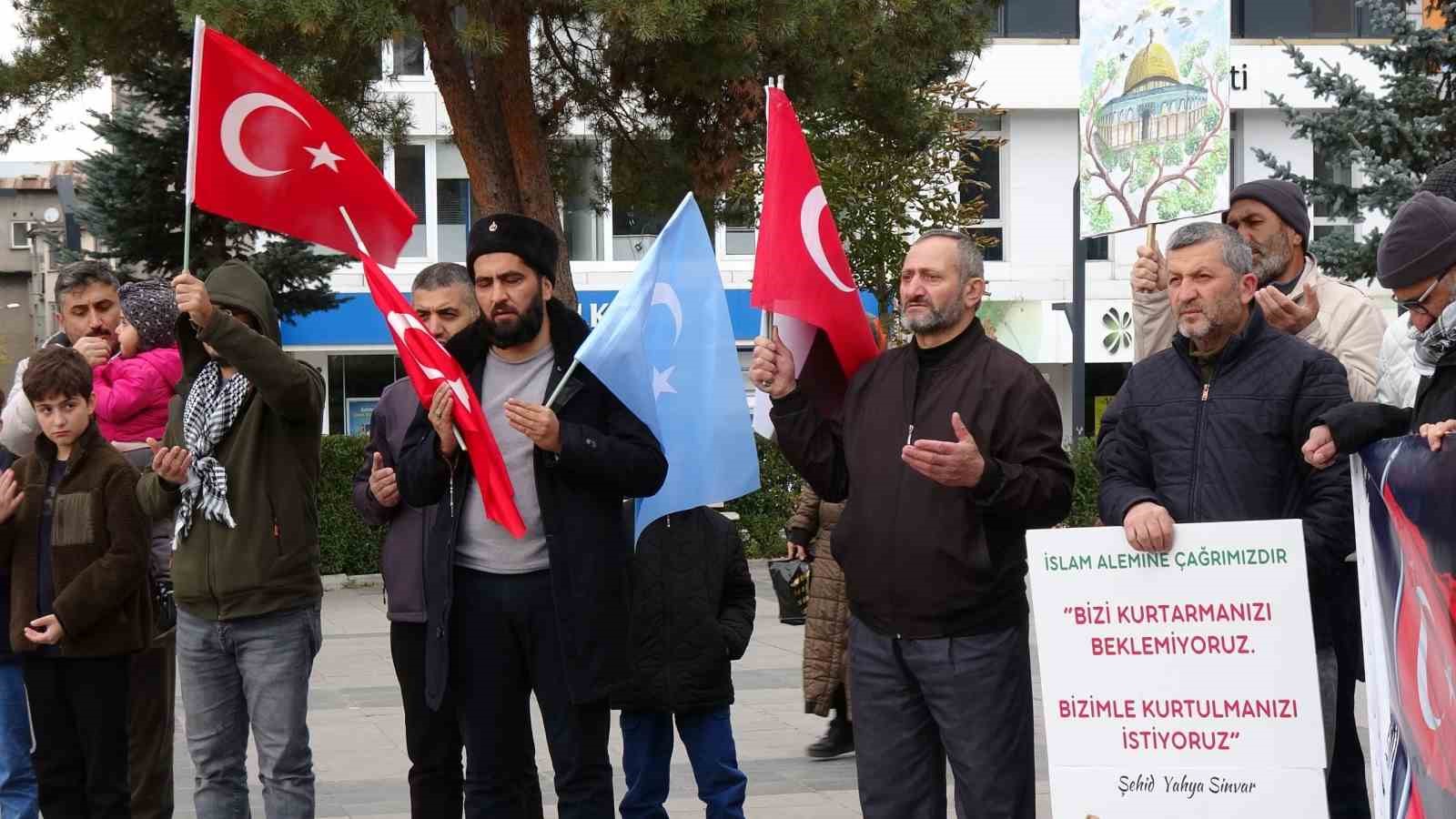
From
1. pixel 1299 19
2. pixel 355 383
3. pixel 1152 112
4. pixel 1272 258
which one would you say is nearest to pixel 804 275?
pixel 1152 112

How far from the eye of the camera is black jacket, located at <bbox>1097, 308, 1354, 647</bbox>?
203 inches

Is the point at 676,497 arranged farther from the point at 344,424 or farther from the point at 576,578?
the point at 344,424

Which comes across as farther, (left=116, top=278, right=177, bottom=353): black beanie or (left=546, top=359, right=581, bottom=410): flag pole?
(left=116, top=278, right=177, bottom=353): black beanie

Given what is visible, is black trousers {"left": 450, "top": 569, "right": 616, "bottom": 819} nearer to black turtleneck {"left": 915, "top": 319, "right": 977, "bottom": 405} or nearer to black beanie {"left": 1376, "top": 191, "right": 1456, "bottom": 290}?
black turtleneck {"left": 915, "top": 319, "right": 977, "bottom": 405}

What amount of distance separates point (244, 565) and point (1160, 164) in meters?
3.35

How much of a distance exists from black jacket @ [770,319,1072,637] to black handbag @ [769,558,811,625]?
381 centimetres

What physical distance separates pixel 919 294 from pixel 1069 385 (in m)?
32.3

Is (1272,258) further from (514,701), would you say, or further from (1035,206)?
(1035,206)

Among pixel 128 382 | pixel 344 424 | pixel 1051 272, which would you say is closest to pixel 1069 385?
pixel 1051 272

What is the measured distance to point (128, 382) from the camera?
700 centimetres

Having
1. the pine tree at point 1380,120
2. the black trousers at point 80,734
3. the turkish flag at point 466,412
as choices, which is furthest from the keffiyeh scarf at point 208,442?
the pine tree at point 1380,120

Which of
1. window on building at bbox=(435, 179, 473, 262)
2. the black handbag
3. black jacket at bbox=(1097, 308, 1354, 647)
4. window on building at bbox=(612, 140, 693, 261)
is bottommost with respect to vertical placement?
the black handbag

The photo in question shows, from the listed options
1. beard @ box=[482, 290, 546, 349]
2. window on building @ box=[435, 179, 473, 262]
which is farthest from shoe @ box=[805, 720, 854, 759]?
window on building @ box=[435, 179, 473, 262]

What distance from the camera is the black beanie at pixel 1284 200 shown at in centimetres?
600
